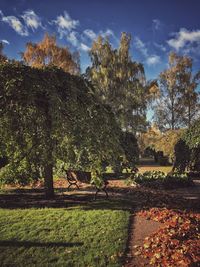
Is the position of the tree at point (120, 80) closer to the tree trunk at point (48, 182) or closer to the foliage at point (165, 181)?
the foliage at point (165, 181)

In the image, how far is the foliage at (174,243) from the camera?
463 cm

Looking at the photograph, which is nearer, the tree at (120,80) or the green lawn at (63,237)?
the green lawn at (63,237)

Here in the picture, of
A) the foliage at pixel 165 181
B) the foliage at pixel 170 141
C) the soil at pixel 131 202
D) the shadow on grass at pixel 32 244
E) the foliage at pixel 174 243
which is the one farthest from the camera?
the foliage at pixel 170 141

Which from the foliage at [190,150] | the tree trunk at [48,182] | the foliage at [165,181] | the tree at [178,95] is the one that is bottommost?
the foliage at [165,181]

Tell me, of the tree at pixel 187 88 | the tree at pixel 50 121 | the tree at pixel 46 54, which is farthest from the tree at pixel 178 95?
the tree at pixel 50 121

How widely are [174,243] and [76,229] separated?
2176mm

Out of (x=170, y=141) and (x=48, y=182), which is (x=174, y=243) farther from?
(x=170, y=141)

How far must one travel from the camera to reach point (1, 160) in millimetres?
15180

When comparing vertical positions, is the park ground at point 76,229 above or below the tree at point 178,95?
below

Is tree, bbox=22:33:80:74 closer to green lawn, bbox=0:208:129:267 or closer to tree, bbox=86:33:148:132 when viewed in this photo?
tree, bbox=86:33:148:132

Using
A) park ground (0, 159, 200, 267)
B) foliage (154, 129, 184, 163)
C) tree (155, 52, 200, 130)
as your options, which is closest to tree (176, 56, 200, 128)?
tree (155, 52, 200, 130)

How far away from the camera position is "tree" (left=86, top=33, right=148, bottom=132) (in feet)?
83.1

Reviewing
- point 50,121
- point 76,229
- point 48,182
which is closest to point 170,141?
point 48,182

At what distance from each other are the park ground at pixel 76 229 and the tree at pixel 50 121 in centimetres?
133
